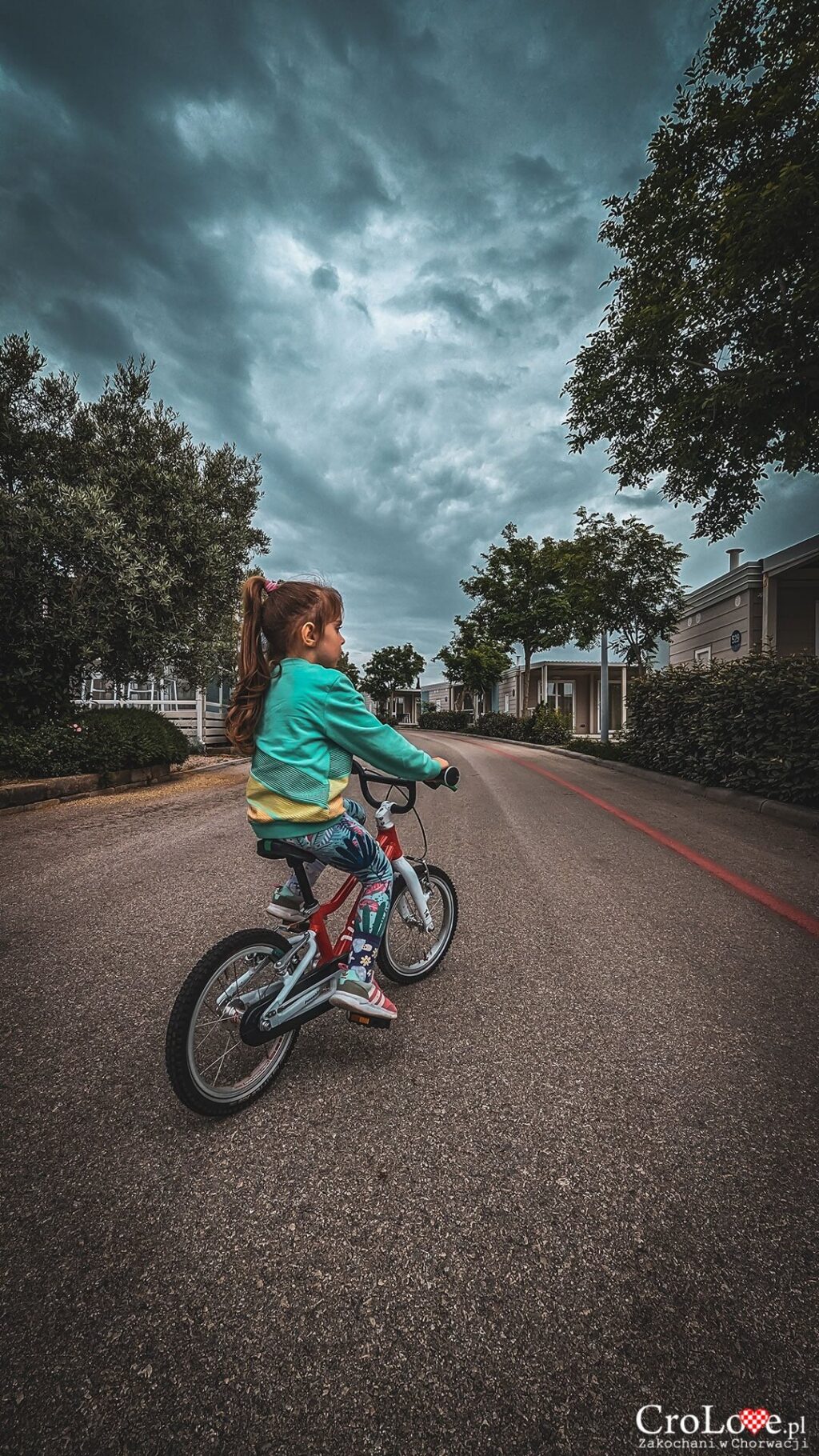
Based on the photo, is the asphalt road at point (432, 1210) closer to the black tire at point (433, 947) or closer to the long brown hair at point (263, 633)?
the black tire at point (433, 947)

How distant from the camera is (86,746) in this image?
889 centimetres

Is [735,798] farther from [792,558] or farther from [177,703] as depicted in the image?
[177,703]

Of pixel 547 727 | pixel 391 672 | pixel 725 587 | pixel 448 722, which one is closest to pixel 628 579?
pixel 725 587

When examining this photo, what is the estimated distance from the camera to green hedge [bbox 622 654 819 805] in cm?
719

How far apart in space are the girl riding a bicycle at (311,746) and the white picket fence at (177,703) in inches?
526

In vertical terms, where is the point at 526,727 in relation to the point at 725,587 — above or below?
below

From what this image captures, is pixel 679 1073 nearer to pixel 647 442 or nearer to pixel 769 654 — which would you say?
pixel 769 654

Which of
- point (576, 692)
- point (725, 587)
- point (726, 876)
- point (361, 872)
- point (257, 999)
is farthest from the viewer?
point (576, 692)

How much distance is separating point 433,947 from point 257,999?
1.23 meters

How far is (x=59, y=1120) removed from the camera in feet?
6.07

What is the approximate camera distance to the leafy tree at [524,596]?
28.0 m

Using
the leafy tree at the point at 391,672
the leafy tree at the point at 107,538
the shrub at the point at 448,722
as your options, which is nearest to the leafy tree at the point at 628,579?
the leafy tree at the point at 107,538

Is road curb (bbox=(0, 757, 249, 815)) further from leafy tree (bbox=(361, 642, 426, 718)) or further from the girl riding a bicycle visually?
leafy tree (bbox=(361, 642, 426, 718))

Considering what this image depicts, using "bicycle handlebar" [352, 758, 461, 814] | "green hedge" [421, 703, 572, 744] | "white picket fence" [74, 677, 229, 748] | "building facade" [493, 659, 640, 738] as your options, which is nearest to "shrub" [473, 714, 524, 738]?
"green hedge" [421, 703, 572, 744]
